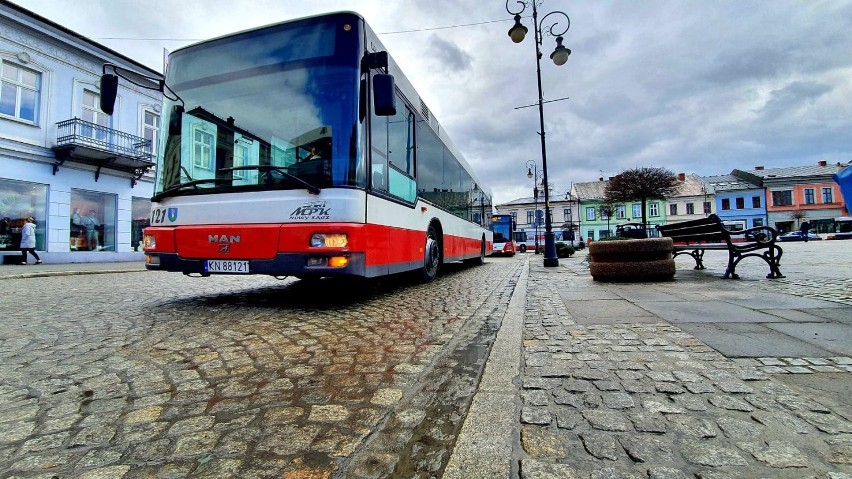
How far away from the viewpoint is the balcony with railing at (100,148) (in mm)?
15148

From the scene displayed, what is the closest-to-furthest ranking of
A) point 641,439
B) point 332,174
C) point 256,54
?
1. point 641,439
2. point 332,174
3. point 256,54

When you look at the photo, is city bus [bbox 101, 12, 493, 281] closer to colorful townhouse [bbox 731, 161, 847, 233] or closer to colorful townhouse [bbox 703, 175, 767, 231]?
colorful townhouse [bbox 703, 175, 767, 231]

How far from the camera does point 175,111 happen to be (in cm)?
508

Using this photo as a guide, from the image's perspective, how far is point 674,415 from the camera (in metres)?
1.79

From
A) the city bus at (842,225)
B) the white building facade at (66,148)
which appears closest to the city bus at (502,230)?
the white building facade at (66,148)

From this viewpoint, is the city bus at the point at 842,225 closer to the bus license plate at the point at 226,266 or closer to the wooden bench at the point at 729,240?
the wooden bench at the point at 729,240

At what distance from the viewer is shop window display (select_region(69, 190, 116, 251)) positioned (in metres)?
16.0

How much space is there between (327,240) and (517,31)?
407 inches

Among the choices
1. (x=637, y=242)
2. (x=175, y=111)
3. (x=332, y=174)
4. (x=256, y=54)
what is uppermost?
(x=256, y=54)

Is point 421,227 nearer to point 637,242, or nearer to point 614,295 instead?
point 614,295

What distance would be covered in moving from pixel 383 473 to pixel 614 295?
471 cm

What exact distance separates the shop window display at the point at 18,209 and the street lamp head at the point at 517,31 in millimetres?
17744

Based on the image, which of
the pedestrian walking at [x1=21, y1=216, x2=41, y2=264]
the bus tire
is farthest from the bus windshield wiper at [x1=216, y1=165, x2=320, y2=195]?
the pedestrian walking at [x1=21, y1=216, x2=41, y2=264]

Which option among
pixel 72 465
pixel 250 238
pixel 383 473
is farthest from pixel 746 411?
pixel 250 238
